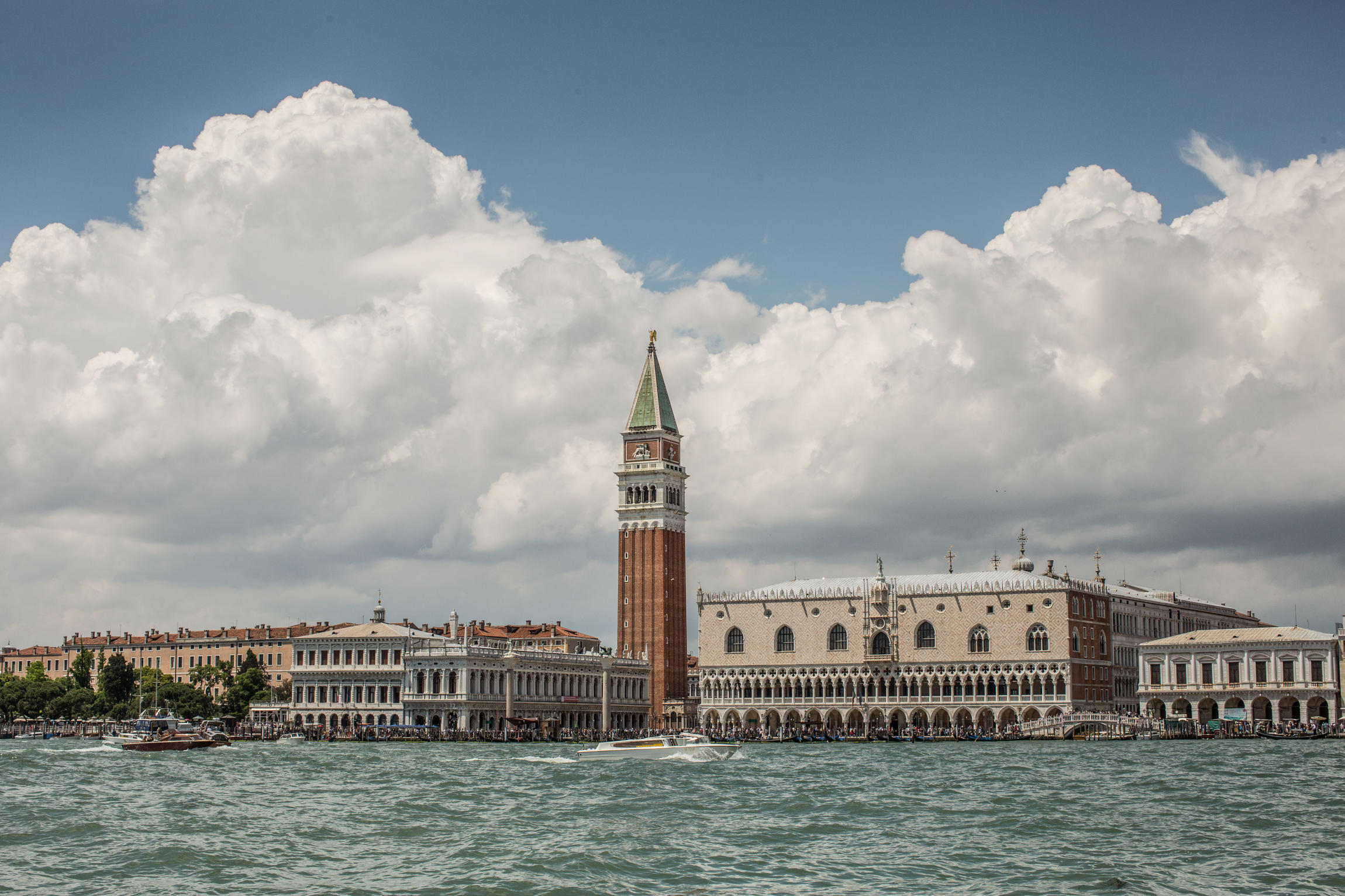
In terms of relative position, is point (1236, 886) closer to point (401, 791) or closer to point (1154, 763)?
point (401, 791)

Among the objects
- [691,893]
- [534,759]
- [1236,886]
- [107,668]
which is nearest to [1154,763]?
[534,759]

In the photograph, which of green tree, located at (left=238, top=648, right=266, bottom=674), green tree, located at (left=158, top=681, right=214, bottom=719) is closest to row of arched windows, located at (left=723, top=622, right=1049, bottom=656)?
green tree, located at (left=158, top=681, right=214, bottom=719)

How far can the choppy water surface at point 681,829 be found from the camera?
3033cm

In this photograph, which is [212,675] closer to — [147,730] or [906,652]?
[147,730]

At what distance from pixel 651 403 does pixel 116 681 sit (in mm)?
50160

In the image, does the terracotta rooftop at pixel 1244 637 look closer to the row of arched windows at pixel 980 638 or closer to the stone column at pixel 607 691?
the row of arched windows at pixel 980 638

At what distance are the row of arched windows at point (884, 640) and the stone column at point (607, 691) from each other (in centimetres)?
899

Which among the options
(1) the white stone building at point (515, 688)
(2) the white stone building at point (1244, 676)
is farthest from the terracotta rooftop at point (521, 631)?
(2) the white stone building at point (1244, 676)

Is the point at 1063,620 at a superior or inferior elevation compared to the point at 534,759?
superior

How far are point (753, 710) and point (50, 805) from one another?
7121cm

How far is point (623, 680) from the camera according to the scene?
12069cm

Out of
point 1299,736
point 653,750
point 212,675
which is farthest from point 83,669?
point 1299,736

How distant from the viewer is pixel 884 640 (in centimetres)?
10725

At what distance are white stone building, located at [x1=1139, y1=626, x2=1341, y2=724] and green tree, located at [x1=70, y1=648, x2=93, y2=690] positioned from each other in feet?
298
